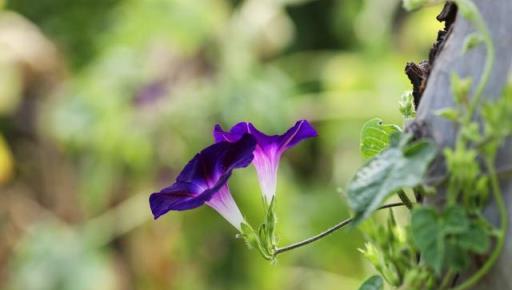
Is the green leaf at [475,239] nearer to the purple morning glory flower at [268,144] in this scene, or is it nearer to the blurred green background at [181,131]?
the purple morning glory flower at [268,144]

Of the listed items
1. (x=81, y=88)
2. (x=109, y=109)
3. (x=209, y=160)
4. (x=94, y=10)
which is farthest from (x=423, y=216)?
(x=94, y=10)

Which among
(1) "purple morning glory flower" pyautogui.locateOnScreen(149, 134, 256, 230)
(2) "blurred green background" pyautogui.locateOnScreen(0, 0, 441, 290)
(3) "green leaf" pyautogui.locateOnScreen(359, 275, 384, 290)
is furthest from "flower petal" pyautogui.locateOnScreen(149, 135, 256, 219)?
(2) "blurred green background" pyautogui.locateOnScreen(0, 0, 441, 290)

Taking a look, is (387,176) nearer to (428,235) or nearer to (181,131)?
(428,235)

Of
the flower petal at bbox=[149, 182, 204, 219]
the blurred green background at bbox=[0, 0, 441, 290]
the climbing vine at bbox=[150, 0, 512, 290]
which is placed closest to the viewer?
the climbing vine at bbox=[150, 0, 512, 290]

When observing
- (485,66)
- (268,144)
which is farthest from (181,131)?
(485,66)

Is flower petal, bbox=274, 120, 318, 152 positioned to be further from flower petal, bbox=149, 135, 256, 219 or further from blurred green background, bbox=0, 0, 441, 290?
blurred green background, bbox=0, 0, 441, 290

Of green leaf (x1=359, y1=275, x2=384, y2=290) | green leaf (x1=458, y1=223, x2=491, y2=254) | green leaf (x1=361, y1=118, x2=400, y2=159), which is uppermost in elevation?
green leaf (x1=361, y1=118, x2=400, y2=159)

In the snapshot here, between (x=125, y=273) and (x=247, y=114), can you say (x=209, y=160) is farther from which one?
(x=125, y=273)
